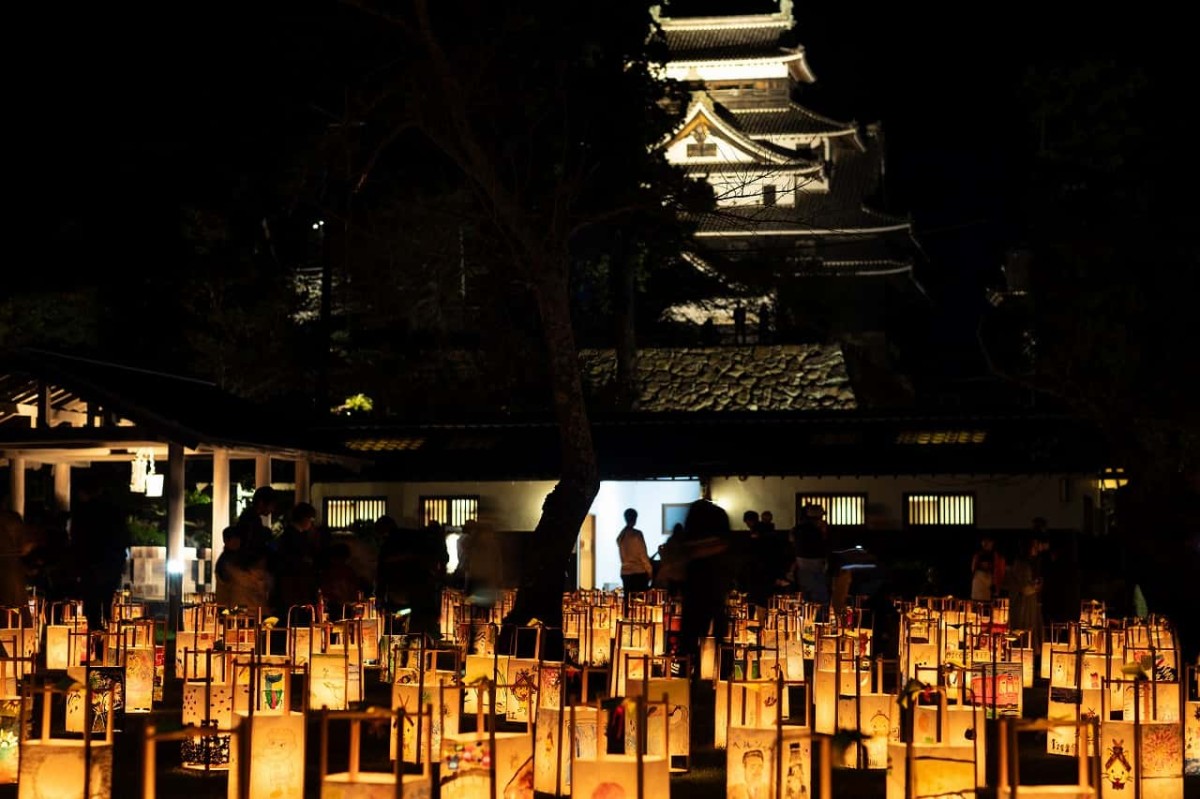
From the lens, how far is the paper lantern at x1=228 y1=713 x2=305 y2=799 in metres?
6.91

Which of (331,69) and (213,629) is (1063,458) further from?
(213,629)

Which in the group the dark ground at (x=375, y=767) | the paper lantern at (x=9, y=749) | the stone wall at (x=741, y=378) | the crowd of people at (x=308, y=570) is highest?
the stone wall at (x=741, y=378)

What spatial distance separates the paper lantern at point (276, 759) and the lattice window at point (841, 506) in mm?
20002

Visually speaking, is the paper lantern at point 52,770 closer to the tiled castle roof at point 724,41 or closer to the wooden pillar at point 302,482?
Result: the wooden pillar at point 302,482

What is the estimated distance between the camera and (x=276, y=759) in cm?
695

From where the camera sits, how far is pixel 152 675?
10148 mm

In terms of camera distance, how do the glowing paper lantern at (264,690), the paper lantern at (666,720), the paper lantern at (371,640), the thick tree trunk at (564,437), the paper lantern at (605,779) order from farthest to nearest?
1. the thick tree trunk at (564,437)
2. the paper lantern at (371,640)
3. the glowing paper lantern at (264,690)
4. the paper lantern at (666,720)
5. the paper lantern at (605,779)

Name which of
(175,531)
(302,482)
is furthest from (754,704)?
(302,482)

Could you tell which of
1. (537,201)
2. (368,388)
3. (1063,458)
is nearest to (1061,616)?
(537,201)

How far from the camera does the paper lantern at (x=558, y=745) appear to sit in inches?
290

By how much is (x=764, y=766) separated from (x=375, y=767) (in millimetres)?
2348

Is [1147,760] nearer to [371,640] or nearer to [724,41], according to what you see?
[371,640]

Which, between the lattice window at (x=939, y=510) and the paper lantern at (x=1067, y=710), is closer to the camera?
the paper lantern at (x=1067, y=710)

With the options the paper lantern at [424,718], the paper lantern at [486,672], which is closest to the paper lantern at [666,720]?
the paper lantern at [424,718]
